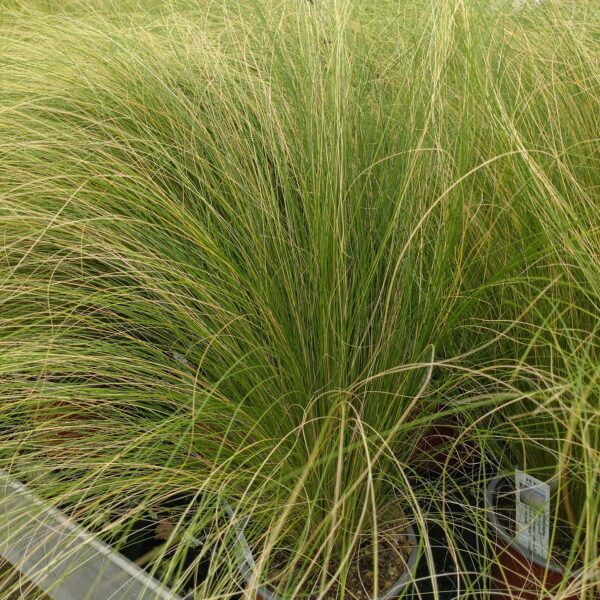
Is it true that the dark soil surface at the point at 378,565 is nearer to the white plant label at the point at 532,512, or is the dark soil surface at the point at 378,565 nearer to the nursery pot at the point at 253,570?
the nursery pot at the point at 253,570

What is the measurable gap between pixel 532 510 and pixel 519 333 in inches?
10.5

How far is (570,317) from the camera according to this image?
0.96 metres

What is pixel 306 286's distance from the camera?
103cm

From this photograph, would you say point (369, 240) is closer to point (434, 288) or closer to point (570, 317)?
point (434, 288)

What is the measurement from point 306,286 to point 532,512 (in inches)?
17.0

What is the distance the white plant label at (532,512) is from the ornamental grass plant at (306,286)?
2.3 inches

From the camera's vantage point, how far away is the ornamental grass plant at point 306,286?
0.89 meters

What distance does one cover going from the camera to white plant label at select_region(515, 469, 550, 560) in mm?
843

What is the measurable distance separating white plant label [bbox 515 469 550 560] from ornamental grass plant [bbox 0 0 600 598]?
0.19 ft

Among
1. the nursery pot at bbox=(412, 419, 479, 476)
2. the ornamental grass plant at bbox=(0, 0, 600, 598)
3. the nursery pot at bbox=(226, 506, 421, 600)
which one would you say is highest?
Result: the ornamental grass plant at bbox=(0, 0, 600, 598)

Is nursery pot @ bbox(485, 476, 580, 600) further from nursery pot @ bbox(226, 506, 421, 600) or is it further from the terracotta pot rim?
nursery pot @ bbox(226, 506, 421, 600)

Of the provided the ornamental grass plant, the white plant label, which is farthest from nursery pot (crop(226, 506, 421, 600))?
the white plant label

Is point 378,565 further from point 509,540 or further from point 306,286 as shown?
point 306,286

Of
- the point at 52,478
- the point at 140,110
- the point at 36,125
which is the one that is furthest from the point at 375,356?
the point at 36,125
